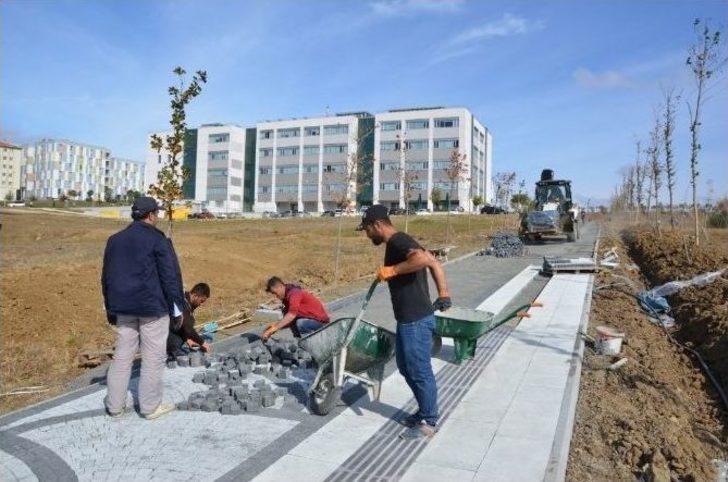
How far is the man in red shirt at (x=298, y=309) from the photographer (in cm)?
638

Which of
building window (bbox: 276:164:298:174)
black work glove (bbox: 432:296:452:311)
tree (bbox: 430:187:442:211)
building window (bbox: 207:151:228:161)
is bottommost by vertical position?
black work glove (bbox: 432:296:452:311)

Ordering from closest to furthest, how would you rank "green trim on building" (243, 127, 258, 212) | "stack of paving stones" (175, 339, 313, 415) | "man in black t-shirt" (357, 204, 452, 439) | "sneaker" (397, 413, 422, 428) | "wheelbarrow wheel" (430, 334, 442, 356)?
"man in black t-shirt" (357, 204, 452, 439) < "sneaker" (397, 413, 422, 428) < "stack of paving stones" (175, 339, 313, 415) < "wheelbarrow wheel" (430, 334, 442, 356) < "green trim on building" (243, 127, 258, 212)

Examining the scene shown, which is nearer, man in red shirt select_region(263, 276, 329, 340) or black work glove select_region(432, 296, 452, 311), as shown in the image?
black work glove select_region(432, 296, 452, 311)

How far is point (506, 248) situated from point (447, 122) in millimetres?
61549

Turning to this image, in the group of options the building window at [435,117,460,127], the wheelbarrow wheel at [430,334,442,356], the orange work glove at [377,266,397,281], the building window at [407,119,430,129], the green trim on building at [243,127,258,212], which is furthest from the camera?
the green trim on building at [243,127,258,212]

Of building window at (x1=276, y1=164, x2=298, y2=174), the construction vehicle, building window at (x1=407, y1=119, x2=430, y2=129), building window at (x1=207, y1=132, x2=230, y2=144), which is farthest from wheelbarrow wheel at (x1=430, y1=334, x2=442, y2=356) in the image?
building window at (x1=207, y1=132, x2=230, y2=144)

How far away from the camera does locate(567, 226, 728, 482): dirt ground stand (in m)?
3.94

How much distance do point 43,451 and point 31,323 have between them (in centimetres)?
562

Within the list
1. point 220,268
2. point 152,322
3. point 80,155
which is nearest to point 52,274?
point 220,268

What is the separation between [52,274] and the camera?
11438 mm

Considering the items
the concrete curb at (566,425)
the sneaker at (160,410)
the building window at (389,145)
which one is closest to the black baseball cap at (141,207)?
the sneaker at (160,410)

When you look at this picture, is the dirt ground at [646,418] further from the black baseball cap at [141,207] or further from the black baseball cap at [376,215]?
the black baseball cap at [141,207]

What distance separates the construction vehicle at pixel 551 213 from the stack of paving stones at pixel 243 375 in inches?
722

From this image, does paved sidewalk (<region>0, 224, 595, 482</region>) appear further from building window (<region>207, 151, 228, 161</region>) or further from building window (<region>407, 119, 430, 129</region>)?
building window (<region>207, 151, 228, 161</region>)
